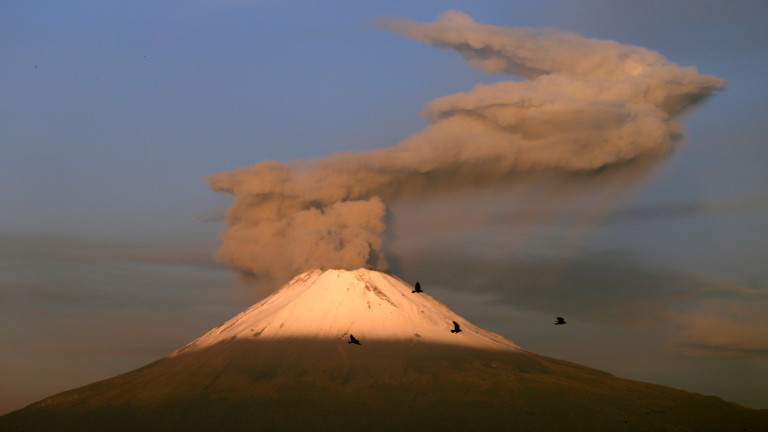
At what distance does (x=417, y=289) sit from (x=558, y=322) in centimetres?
1555

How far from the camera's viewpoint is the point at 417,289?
104438mm

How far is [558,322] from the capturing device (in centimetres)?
10944
